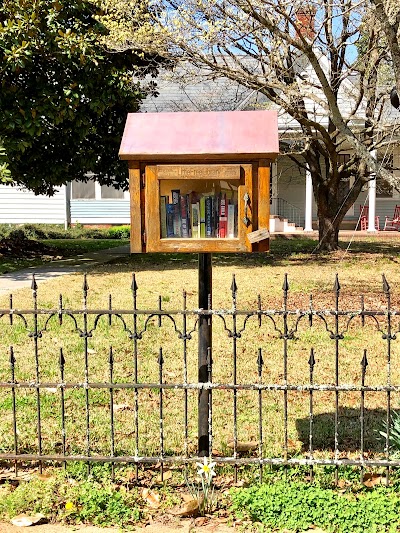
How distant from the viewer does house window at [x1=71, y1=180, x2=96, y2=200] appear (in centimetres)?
2724

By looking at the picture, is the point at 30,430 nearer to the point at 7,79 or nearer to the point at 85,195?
the point at 7,79

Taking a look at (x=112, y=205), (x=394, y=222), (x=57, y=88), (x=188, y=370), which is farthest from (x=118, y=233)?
(x=188, y=370)

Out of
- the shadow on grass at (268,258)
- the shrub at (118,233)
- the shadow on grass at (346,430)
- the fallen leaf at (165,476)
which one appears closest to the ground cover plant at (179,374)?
the shadow on grass at (346,430)

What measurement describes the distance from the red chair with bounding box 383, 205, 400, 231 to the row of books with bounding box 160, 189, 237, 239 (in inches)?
879

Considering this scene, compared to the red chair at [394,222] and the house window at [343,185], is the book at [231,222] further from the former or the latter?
the red chair at [394,222]

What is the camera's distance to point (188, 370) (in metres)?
6.03

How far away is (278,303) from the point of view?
9.11 metres

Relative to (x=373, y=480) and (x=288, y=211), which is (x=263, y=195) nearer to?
(x=373, y=480)

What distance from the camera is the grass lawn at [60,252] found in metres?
14.1

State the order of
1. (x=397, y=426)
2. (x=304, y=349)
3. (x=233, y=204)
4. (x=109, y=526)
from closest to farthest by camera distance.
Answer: (x=109, y=526), (x=233, y=204), (x=397, y=426), (x=304, y=349)

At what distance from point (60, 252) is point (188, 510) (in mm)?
14715

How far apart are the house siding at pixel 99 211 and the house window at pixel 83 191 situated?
13.6 inches

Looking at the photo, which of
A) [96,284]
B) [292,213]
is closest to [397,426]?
[96,284]

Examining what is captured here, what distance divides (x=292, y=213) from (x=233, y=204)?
23.8 metres
